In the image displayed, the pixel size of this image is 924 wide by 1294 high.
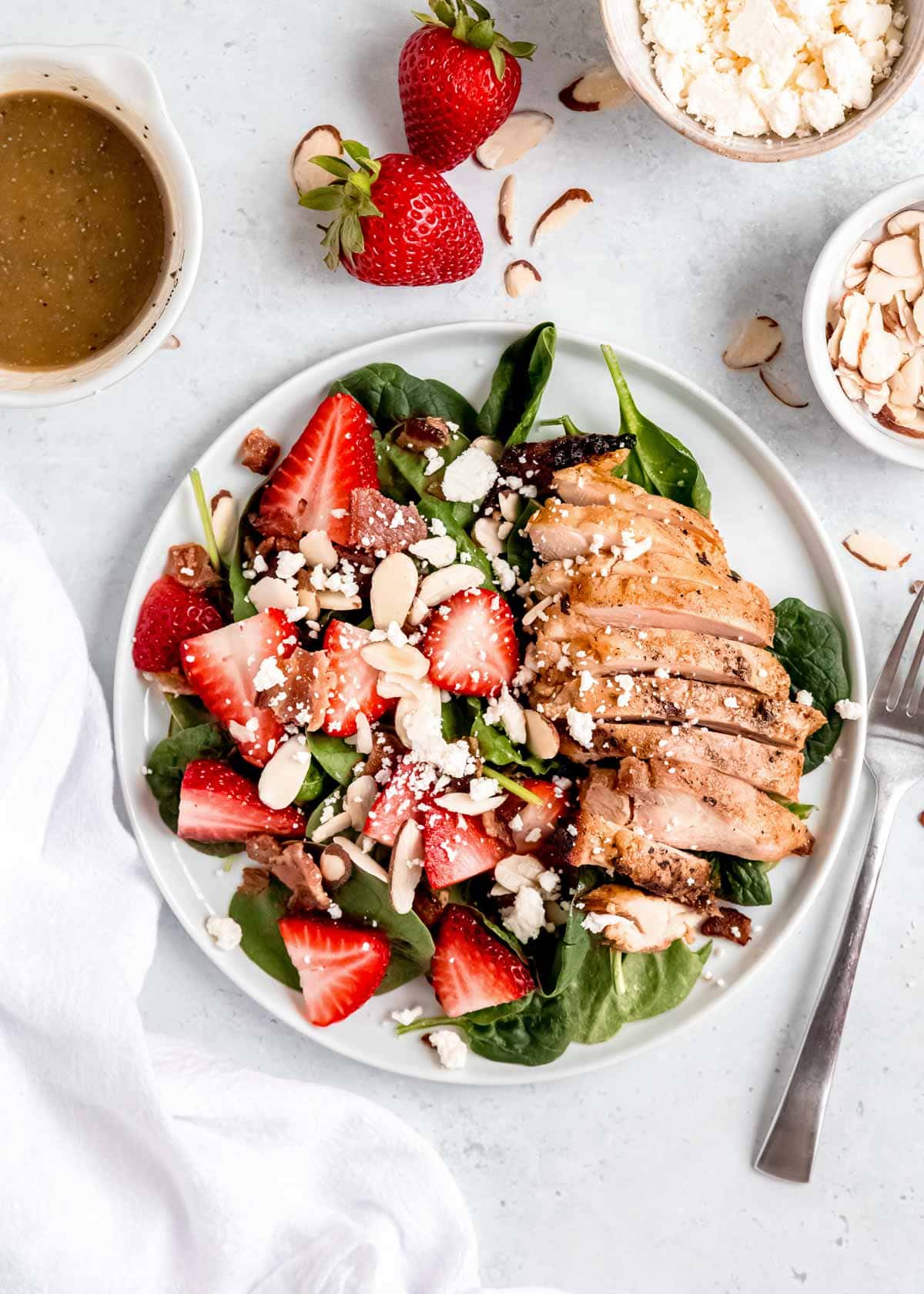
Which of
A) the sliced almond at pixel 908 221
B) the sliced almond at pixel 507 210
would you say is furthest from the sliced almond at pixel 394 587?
the sliced almond at pixel 908 221

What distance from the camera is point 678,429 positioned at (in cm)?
214

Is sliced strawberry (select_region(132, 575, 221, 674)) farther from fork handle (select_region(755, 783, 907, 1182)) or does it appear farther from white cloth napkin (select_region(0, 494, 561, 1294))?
fork handle (select_region(755, 783, 907, 1182))

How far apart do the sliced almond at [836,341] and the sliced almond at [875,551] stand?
1.19 ft

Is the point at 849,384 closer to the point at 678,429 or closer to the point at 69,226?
the point at 678,429

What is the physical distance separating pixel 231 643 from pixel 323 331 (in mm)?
662

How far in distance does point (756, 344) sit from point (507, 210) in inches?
22.4

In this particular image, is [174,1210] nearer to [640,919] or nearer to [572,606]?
[640,919]

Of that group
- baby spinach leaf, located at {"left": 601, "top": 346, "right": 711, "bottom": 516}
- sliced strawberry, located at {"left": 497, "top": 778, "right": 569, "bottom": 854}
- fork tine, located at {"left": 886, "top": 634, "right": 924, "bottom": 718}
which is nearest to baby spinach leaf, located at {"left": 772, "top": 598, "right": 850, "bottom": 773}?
fork tine, located at {"left": 886, "top": 634, "right": 924, "bottom": 718}

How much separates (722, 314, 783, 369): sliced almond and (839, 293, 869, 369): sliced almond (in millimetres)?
152

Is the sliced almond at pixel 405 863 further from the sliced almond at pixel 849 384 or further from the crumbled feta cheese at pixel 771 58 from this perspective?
the crumbled feta cheese at pixel 771 58

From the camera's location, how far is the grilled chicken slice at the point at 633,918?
194 cm

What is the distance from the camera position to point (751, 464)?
2.14 m

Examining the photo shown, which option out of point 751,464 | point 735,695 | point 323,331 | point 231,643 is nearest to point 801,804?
point 735,695

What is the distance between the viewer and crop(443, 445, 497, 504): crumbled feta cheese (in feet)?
6.64
